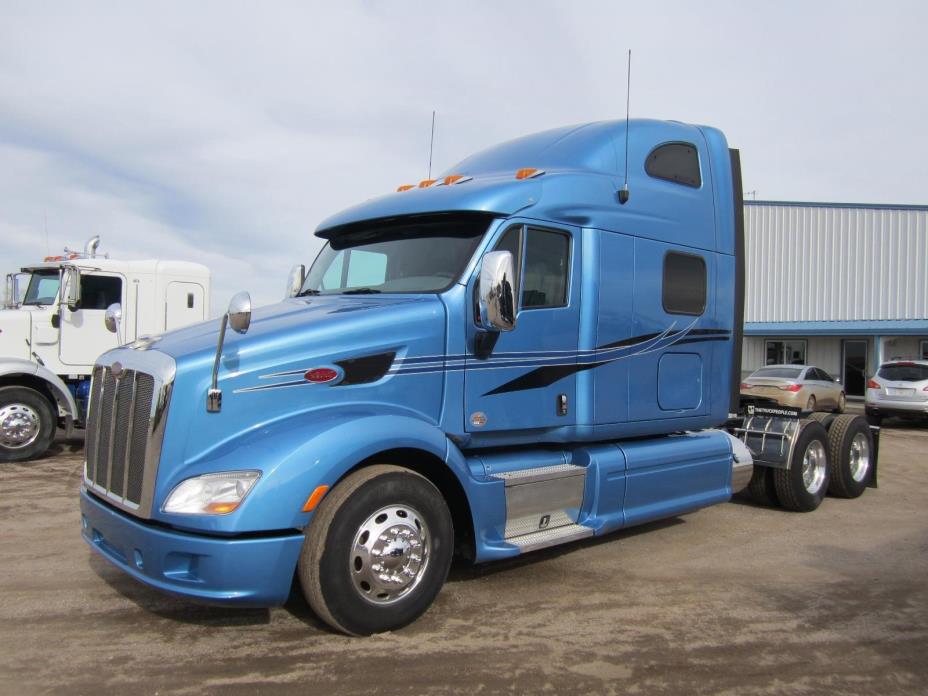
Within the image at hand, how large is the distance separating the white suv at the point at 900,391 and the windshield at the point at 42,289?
16.2 meters

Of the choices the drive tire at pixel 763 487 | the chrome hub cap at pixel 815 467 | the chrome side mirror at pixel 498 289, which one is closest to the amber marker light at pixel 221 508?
the chrome side mirror at pixel 498 289

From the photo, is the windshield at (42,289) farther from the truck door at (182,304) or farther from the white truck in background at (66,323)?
the truck door at (182,304)

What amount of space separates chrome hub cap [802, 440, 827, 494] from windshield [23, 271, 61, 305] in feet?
32.7

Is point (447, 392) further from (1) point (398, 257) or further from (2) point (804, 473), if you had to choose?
(2) point (804, 473)

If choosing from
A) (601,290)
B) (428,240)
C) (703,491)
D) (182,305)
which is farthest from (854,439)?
(182,305)

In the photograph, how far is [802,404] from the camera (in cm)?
1852

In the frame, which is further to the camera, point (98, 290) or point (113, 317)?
point (98, 290)

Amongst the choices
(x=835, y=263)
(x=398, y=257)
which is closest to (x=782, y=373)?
(x=835, y=263)

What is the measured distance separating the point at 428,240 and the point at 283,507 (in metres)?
2.11

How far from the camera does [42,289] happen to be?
1060cm

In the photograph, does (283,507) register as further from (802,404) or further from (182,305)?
(802,404)

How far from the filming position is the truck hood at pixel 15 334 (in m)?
10.1

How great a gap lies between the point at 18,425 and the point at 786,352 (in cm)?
2528

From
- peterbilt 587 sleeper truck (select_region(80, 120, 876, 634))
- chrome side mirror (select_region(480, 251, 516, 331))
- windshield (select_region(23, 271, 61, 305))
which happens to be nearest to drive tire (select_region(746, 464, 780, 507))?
peterbilt 587 sleeper truck (select_region(80, 120, 876, 634))
